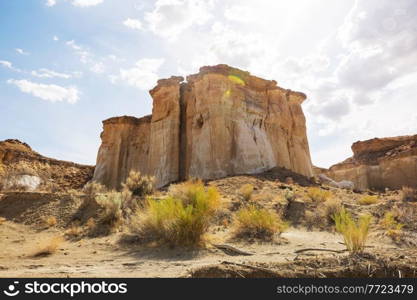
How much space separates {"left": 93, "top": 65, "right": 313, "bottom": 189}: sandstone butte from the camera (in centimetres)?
2167

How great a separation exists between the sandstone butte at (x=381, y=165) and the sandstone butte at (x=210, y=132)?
11.4m

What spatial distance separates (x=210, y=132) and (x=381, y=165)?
2254 cm

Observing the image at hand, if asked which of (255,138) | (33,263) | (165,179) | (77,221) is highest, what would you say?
(255,138)

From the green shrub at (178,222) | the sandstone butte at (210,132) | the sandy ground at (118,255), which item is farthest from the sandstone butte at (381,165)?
the green shrub at (178,222)

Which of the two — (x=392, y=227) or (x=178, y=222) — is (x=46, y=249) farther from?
(x=392, y=227)

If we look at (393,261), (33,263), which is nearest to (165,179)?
(33,263)

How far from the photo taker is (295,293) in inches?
159

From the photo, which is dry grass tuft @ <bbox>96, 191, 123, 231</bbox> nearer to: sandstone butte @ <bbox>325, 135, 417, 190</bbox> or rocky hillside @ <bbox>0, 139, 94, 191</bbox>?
rocky hillside @ <bbox>0, 139, 94, 191</bbox>

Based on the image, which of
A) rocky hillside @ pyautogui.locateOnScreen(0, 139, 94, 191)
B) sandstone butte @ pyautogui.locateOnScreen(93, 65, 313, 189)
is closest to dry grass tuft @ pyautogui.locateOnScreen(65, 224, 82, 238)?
sandstone butte @ pyautogui.locateOnScreen(93, 65, 313, 189)

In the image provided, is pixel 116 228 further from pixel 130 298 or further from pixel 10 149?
pixel 10 149

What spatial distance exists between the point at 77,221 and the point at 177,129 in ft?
45.6

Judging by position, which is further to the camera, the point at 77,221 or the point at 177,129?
the point at 177,129

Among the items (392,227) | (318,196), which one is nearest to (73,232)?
(318,196)

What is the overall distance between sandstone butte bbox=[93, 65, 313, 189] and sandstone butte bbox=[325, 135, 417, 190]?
11.4m
